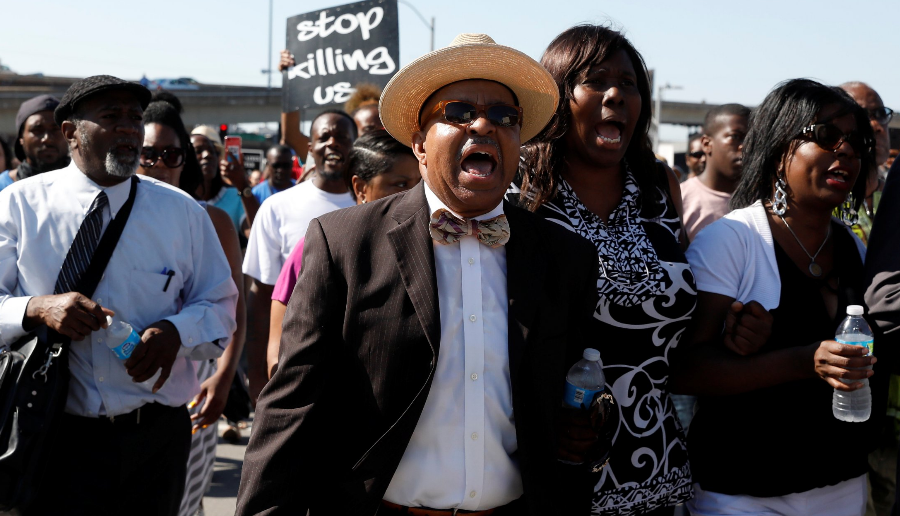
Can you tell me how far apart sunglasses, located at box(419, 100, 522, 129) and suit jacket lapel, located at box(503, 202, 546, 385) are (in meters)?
0.30

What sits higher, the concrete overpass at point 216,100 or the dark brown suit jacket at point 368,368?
the concrete overpass at point 216,100

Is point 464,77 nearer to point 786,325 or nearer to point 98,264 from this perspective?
point 786,325

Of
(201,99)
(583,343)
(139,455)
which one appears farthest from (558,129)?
(201,99)

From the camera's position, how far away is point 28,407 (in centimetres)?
336

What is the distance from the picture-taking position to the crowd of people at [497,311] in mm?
2496

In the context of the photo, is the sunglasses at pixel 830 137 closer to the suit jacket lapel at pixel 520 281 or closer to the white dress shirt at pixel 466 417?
the suit jacket lapel at pixel 520 281

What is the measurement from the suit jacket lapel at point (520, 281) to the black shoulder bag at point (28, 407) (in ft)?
6.39

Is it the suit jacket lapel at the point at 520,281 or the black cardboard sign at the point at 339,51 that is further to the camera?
the black cardboard sign at the point at 339,51

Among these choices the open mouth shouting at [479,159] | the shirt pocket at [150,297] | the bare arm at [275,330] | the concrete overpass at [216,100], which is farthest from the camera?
the concrete overpass at [216,100]

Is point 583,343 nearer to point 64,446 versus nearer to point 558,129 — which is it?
point 558,129

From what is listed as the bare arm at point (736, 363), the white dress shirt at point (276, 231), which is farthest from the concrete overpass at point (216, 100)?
the bare arm at point (736, 363)

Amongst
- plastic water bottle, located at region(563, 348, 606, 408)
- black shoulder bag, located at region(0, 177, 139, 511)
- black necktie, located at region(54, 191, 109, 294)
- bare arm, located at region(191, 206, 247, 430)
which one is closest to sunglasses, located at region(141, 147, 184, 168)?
bare arm, located at region(191, 206, 247, 430)

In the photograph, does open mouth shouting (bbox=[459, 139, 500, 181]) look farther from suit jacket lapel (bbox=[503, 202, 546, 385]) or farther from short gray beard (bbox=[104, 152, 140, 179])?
short gray beard (bbox=[104, 152, 140, 179])

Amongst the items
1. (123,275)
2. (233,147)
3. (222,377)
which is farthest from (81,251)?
(233,147)
